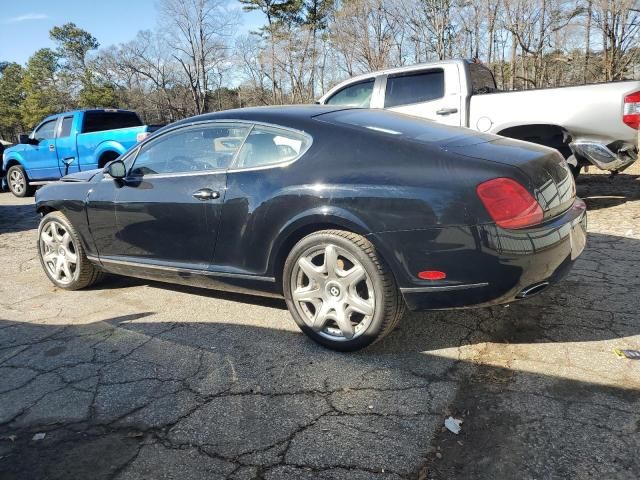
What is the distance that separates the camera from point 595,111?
5.78 metres

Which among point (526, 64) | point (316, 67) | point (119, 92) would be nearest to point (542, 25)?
point (526, 64)

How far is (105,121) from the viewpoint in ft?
34.4

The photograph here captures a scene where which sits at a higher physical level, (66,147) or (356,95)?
(356,95)

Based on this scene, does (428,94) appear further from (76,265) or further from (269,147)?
(76,265)

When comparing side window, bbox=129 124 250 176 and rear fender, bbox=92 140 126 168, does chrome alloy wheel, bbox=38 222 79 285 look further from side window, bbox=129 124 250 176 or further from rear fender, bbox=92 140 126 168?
rear fender, bbox=92 140 126 168

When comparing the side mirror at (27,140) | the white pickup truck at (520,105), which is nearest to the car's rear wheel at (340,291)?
the white pickup truck at (520,105)

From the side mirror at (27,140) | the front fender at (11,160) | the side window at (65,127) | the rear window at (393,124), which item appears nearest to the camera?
the rear window at (393,124)

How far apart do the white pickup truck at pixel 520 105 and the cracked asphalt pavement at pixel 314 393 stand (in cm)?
236

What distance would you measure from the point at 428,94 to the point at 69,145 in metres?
7.51

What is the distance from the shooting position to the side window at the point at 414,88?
685 centimetres

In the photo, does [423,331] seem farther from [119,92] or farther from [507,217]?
[119,92]

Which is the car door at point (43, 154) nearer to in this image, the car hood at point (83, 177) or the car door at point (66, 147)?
the car door at point (66, 147)

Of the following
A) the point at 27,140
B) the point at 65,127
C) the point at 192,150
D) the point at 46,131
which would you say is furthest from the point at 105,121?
the point at 192,150

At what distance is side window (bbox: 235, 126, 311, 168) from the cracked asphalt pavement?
117 centimetres
